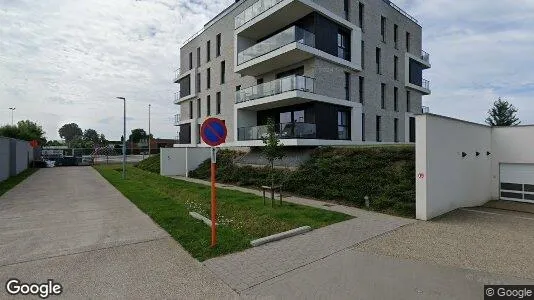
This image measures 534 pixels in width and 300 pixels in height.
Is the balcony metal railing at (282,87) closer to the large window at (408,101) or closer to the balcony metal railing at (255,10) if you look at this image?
the balcony metal railing at (255,10)

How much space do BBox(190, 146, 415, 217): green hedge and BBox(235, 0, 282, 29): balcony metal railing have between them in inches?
394

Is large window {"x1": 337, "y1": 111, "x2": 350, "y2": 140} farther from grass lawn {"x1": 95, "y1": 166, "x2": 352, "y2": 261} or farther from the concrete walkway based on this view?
the concrete walkway

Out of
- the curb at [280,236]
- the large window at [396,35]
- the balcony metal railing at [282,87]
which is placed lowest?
the curb at [280,236]

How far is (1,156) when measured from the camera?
18984 mm

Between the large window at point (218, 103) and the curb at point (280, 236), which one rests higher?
the large window at point (218, 103)

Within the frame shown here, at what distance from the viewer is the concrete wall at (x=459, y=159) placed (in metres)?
9.27

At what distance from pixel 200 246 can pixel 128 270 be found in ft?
4.79

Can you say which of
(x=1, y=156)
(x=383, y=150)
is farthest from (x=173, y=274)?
(x=1, y=156)

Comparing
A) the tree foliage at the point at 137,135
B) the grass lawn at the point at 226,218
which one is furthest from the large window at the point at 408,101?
the tree foliage at the point at 137,135

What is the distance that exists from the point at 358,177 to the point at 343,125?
7.97 metres

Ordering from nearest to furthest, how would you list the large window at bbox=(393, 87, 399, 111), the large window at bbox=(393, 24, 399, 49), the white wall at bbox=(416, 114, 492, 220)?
the white wall at bbox=(416, 114, 492, 220)
the large window at bbox=(393, 87, 399, 111)
the large window at bbox=(393, 24, 399, 49)

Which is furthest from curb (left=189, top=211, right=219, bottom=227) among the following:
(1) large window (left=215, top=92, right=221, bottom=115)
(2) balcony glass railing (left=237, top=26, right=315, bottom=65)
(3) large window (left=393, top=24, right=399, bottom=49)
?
(3) large window (left=393, top=24, right=399, bottom=49)

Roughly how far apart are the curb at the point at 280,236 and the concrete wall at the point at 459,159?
14.0 feet

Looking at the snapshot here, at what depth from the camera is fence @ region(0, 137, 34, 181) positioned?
1939 centimetres
